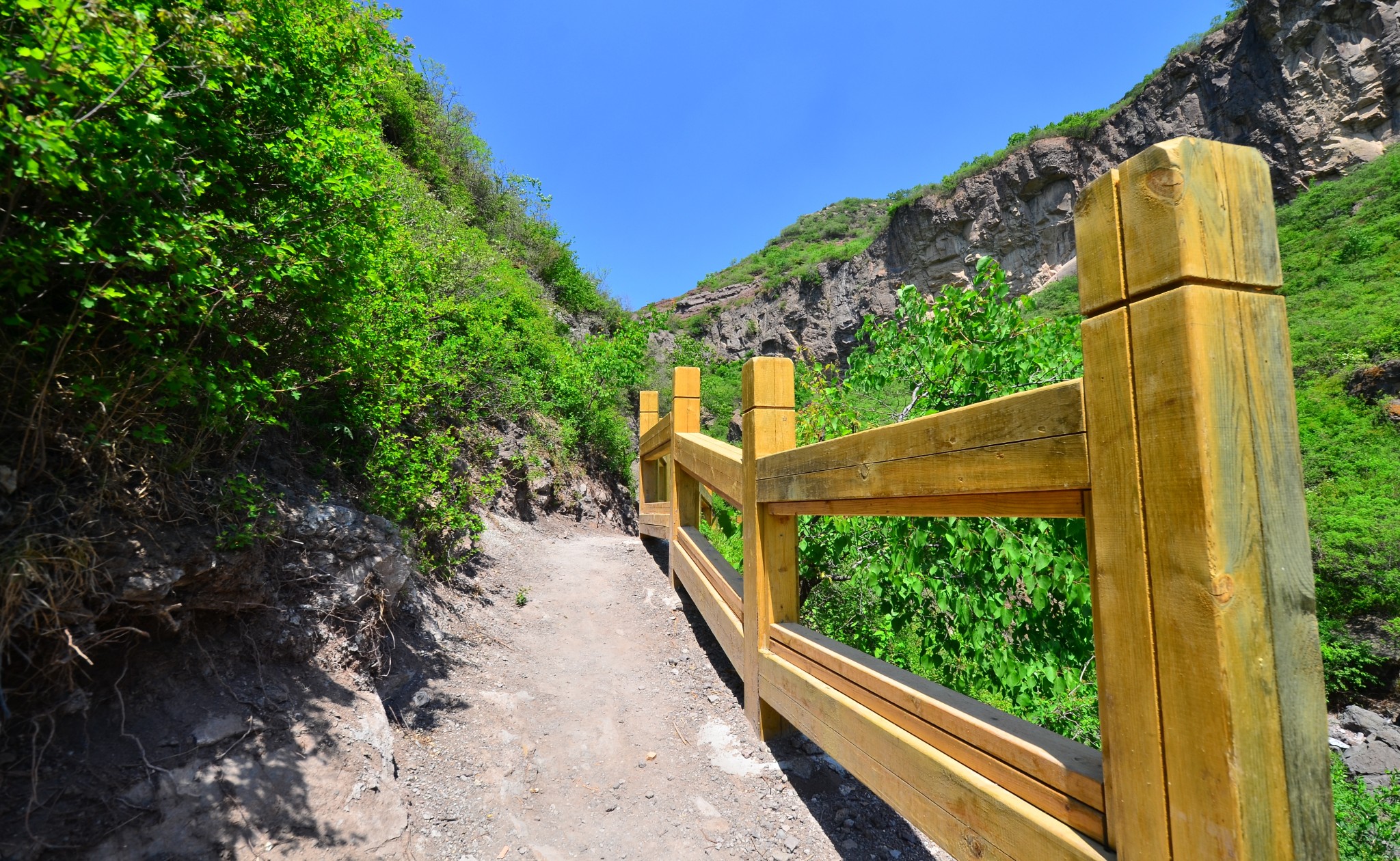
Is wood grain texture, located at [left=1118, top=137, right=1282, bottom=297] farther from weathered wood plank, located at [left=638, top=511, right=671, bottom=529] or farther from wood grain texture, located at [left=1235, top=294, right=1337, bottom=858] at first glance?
weathered wood plank, located at [left=638, top=511, right=671, bottom=529]

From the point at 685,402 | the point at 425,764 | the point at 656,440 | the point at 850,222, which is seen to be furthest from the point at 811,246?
the point at 425,764

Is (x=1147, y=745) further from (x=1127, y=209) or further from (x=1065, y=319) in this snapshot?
(x=1065, y=319)

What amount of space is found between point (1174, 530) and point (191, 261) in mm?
2693

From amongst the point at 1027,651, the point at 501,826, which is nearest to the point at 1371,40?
the point at 1027,651

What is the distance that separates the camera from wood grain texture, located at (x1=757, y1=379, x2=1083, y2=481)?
130 cm

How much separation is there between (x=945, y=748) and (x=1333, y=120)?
28224 millimetres

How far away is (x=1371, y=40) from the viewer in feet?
59.7

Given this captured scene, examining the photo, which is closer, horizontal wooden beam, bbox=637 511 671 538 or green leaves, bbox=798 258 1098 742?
green leaves, bbox=798 258 1098 742

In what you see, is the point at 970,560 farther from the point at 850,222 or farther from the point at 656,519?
the point at 850,222

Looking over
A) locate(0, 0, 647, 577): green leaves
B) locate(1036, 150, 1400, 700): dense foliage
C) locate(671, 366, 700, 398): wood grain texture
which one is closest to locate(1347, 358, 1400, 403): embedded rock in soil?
locate(1036, 150, 1400, 700): dense foliage

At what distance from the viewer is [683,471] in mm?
5719

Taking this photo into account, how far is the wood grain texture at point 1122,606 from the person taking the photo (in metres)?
1.08

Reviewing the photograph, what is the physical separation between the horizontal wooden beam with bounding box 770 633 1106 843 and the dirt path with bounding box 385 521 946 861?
2.85 feet

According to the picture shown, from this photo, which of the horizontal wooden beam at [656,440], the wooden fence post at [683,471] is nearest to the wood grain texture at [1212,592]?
the wooden fence post at [683,471]
